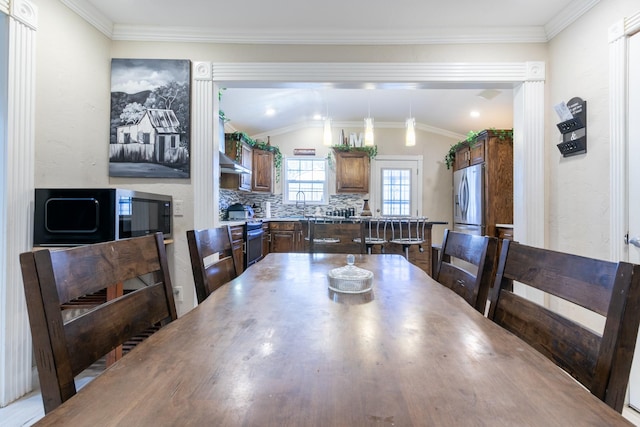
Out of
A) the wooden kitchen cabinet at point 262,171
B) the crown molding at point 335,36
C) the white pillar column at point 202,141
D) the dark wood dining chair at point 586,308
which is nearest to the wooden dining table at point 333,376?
the dark wood dining chair at point 586,308

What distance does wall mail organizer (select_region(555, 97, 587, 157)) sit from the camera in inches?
81.0

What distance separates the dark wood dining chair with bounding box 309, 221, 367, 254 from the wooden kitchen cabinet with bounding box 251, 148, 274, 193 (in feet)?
10.6

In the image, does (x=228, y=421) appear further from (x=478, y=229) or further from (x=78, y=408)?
(x=478, y=229)

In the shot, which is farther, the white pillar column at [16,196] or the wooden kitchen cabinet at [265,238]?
the wooden kitchen cabinet at [265,238]

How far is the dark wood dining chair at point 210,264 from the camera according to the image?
1.24 metres

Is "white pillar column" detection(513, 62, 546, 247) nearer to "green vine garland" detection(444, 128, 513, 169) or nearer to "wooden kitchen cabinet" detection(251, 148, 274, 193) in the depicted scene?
"green vine garland" detection(444, 128, 513, 169)

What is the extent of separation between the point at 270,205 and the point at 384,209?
7.32 ft

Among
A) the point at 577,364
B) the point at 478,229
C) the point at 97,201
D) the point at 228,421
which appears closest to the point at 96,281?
the point at 228,421

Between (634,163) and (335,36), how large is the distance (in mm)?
2137

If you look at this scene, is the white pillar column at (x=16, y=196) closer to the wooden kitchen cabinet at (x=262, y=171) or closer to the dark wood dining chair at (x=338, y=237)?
the dark wood dining chair at (x=338, y=237)

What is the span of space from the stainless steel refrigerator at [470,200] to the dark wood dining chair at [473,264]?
10.0 ft

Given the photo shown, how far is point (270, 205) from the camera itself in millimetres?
5945

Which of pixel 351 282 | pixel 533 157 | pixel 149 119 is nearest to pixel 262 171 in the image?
pixel 149 119

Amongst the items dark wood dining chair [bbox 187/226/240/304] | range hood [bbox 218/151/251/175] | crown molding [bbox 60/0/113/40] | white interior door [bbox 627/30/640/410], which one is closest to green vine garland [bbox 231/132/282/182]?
range hood [bbox 218/151/251/175]
